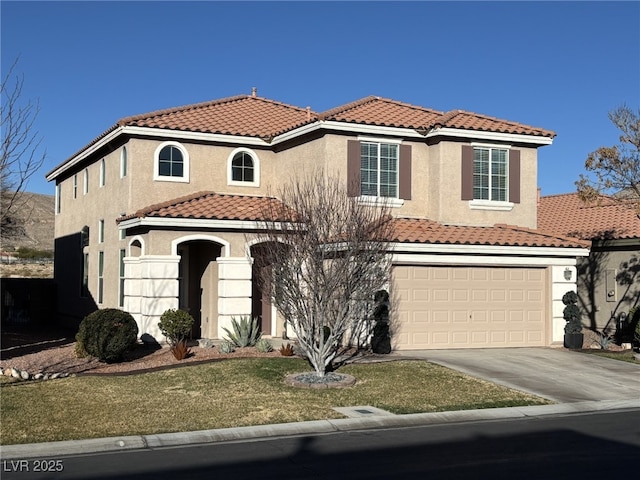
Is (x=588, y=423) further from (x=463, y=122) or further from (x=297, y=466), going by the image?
(x=463, y=122)

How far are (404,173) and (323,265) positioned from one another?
814 centimetres

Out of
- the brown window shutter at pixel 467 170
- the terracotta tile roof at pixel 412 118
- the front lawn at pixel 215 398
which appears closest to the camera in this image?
the front lawn at pixel 215 398

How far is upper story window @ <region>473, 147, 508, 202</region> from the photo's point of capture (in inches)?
940

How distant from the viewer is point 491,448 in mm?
10984

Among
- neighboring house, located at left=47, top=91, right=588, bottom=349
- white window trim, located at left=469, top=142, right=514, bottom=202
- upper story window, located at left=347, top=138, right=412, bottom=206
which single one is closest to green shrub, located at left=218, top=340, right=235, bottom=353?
neighboring house, located at left=47, top=91, right=588, bottom=349

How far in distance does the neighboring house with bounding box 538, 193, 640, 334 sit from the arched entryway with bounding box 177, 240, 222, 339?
12.0 meters

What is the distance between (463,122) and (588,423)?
1269 cm

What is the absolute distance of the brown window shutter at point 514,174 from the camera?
79.3 feet

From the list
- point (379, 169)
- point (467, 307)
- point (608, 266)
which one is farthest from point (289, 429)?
point (608, 266)

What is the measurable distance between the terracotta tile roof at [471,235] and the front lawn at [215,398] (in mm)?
4000

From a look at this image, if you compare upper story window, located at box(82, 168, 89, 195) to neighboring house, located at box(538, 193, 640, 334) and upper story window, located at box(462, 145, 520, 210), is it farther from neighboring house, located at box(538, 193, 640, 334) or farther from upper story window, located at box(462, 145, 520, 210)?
neighboring house, located at box(538, 193, 640, 334)

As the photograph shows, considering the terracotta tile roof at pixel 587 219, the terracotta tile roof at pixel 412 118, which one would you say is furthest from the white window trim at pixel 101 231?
the terracotta tile roof at pixel 587 219

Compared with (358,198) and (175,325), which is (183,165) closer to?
(175,325)

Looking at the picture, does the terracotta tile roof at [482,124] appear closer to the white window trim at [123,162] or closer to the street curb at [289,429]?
the white window trim at [123,162]
